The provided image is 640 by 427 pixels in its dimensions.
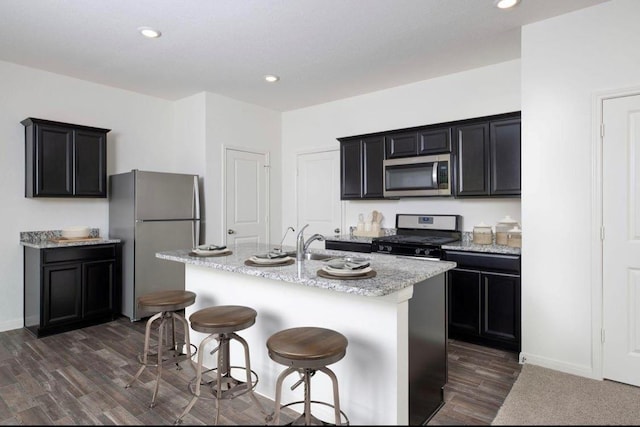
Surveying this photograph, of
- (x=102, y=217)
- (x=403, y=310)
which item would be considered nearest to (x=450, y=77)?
(x=403, y=310)

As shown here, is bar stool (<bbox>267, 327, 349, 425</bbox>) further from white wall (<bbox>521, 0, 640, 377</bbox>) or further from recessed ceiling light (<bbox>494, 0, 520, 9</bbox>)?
recessed ceiling light (<bbox>494, 0, 520, 9</bbox>)

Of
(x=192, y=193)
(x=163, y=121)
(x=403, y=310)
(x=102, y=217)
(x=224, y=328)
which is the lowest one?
(x=224, y=328)

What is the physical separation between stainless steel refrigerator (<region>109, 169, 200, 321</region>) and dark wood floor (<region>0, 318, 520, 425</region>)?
732 mm

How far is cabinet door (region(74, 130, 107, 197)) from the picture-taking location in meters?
3.93

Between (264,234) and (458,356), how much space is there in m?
3.26

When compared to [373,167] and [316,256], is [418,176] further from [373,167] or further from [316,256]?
[316,256]

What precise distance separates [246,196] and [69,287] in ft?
7.69

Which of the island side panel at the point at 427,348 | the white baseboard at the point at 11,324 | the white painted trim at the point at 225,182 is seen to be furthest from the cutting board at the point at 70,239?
the island side panel at the point at 427,348

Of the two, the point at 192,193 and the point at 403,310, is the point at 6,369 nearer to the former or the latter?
the point at 192,193

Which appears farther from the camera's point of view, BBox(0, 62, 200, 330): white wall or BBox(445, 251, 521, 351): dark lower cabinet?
BBox(0, 62, 200, 330): white wall

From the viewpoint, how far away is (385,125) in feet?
15.1

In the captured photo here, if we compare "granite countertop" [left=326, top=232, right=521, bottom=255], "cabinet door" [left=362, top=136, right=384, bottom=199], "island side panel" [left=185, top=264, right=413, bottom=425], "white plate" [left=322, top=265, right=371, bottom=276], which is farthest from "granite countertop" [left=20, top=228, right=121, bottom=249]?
"granite countertop" [left=326, top=232, right=521, bottom=255]

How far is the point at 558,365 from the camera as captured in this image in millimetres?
2781

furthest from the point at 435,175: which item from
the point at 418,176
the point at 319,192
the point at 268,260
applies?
the point at 268,260
